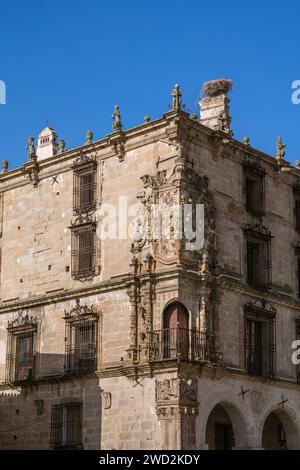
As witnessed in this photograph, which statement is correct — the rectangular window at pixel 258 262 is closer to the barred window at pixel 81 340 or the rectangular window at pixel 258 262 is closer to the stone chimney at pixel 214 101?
the stone chimney at pixel 214 101

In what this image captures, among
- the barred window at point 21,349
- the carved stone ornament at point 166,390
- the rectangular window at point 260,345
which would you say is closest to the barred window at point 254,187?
the rectangular window at point 260,345

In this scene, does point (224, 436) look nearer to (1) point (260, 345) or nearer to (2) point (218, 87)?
(1) point (260, 345)

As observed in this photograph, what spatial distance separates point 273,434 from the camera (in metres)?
43.3

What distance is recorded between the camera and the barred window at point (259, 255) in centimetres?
4206

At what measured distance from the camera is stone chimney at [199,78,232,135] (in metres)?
45.3

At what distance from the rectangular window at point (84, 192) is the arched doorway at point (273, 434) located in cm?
1193

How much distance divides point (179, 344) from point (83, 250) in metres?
7.21

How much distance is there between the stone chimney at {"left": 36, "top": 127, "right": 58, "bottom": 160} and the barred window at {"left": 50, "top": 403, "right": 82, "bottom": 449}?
1304 centimetres

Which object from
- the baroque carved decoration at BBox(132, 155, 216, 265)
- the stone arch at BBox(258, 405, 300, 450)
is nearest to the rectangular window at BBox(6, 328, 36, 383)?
the baroque carved decoration at BBox(132, 155, 216, 265)

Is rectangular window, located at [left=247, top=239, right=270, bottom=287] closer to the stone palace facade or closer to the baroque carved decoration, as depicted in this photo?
the stone palace facade

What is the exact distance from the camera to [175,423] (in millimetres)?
36344

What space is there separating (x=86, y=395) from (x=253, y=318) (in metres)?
7.54

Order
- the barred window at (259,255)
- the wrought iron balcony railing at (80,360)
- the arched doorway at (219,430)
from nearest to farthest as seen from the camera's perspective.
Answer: the wrought iron balcony railing at (80,360) → the arched doorway at (219,430) → the barred window at (259,255)

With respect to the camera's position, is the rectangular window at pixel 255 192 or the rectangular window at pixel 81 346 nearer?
the rectangular window at pixel 81 346
